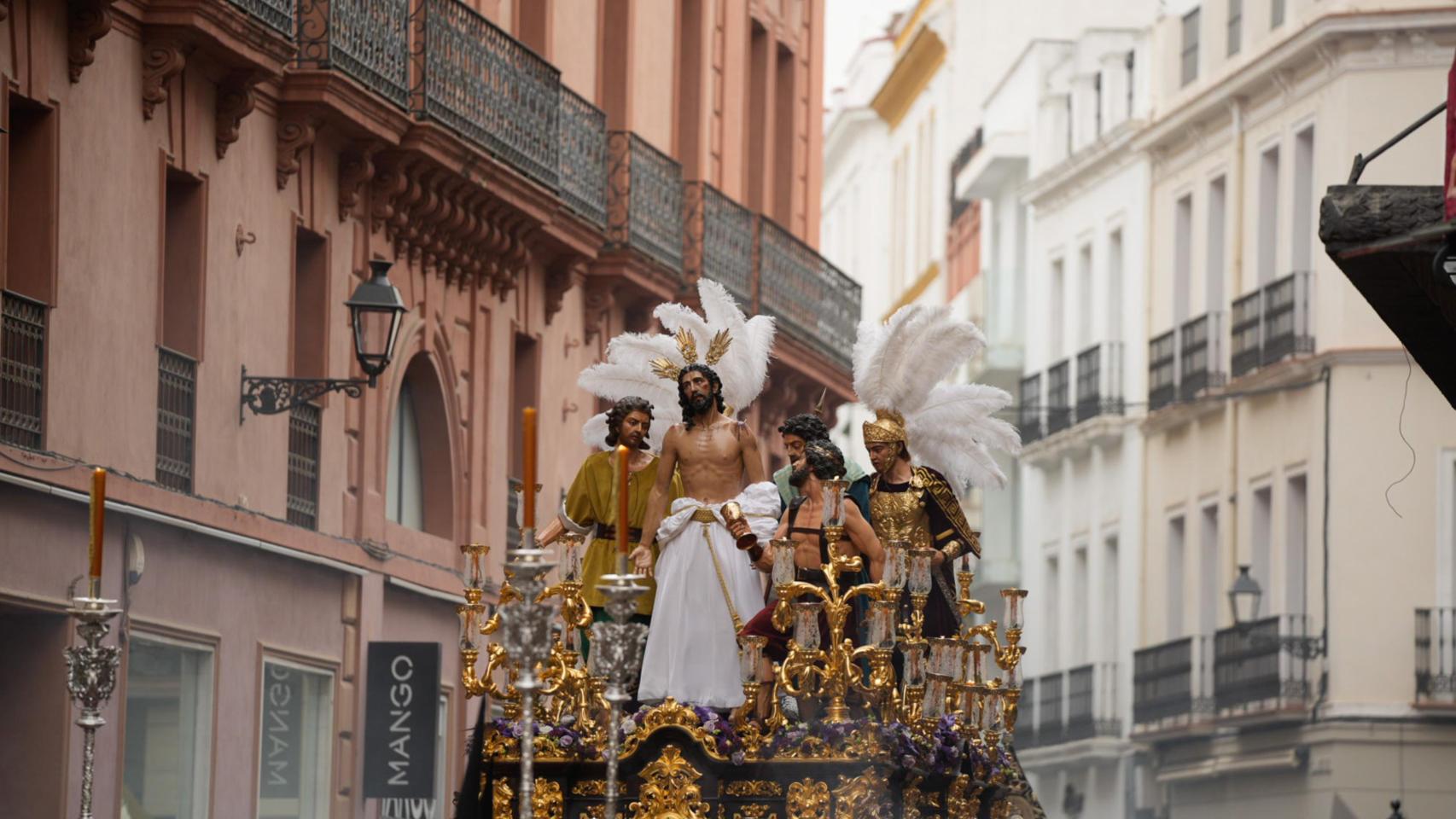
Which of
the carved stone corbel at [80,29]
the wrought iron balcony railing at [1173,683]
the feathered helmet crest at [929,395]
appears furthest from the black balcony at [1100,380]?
the feathered helmet crest at [929,395]

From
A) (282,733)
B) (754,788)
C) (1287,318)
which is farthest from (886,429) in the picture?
(1287,318)

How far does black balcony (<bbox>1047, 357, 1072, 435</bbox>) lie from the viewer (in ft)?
161

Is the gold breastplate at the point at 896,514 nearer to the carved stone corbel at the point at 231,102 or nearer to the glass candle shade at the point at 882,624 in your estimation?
the glass candle shade at the point at 882,624

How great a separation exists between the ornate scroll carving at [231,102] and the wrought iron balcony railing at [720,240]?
1080cm

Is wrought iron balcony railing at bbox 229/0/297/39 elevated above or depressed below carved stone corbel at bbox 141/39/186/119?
above

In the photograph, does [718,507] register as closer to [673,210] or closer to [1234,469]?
[673,210]

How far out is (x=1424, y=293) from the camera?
10.8 metres

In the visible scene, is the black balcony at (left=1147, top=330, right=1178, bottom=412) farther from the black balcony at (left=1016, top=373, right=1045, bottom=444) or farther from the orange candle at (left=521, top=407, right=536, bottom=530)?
the orange candle at (left=521, top=407, right=536, bottom=530)

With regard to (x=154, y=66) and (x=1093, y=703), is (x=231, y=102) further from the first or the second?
(x=1093, y=703)

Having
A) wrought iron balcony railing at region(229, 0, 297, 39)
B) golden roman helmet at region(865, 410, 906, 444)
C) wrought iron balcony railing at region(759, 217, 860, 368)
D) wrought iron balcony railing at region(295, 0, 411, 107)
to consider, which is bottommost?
golden roman helmet at region(865, 410, 906, 444)

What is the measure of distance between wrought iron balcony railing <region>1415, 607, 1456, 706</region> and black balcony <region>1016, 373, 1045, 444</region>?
12.1 meters

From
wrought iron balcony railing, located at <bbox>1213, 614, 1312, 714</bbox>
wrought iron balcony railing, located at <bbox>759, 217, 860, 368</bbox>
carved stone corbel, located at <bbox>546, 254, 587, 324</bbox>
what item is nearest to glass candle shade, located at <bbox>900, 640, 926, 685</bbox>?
carved stone corbel, located at <bbox>546, 254, 587, 324</bbox>

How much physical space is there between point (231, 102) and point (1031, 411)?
30.5 m

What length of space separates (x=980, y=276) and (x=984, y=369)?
203 centimetres
